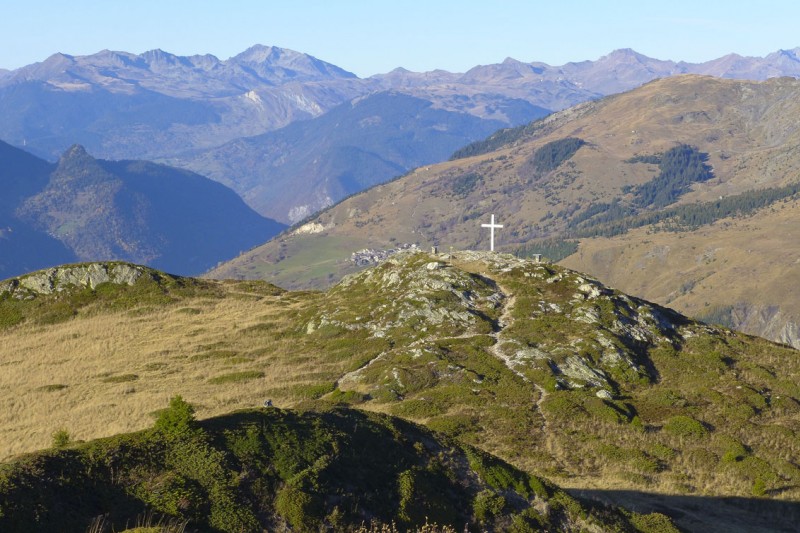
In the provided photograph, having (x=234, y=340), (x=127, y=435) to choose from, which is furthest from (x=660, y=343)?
(x=127, y=435)

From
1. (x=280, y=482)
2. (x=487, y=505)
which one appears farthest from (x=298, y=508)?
(x=487, y=505)

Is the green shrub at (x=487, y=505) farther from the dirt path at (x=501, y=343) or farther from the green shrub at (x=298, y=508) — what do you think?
the dirt path at (x=501, y=343)

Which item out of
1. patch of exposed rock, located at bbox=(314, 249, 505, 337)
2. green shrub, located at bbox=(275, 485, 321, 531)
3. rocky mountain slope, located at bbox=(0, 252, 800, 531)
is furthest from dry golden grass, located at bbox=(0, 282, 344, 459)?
green shrub, located at bbox=(275, 485, 321, 531)

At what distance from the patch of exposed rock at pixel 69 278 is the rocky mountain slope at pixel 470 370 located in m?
0.29

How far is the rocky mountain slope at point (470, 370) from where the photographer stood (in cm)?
4272

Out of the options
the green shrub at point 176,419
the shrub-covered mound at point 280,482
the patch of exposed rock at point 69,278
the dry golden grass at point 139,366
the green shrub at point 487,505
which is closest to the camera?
the shrub-covered mound at point 280,482

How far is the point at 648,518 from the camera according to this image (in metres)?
29.9

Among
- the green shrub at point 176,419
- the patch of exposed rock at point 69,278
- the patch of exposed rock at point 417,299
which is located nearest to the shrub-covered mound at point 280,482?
the green shrub at point 176,419

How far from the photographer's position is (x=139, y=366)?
201ft

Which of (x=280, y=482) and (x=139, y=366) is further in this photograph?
(x=139, y=366)

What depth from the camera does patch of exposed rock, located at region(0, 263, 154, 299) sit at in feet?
268

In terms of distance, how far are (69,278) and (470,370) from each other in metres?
50.1

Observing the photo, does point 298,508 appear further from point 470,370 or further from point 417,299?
point 417,299

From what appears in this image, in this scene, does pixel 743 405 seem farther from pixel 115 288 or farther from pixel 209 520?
pixel 115 288
